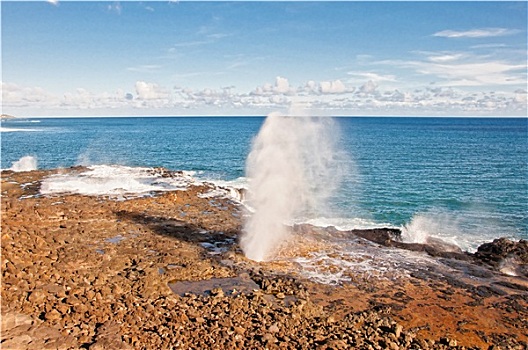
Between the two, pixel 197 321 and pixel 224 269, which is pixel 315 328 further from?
pixel 224 269

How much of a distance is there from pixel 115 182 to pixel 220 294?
91.7 feet

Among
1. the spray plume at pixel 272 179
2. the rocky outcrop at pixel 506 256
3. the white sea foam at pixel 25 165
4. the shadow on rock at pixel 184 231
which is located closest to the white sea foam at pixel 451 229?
the rocky outcrop at pixel 506 256

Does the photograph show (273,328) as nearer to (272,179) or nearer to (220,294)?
(220,294)

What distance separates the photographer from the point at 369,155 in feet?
247

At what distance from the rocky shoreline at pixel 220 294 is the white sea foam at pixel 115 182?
8304 millimetres

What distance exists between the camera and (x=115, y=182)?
40.4 metres

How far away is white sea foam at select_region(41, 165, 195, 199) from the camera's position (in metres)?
35.5

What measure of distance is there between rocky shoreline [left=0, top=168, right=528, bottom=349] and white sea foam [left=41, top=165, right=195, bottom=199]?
8.30 m

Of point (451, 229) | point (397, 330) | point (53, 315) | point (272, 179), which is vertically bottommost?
point (451, 229)

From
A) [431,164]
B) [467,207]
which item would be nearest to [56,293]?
[467,207]

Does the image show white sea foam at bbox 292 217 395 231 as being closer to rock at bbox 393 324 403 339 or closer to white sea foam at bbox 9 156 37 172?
rock at bbox 393 324 403 339

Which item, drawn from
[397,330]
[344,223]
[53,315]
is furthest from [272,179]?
[53,315]

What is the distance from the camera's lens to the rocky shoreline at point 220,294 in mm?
13188

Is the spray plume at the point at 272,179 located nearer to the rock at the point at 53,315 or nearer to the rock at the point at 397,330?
the rock at the point at 397,330
